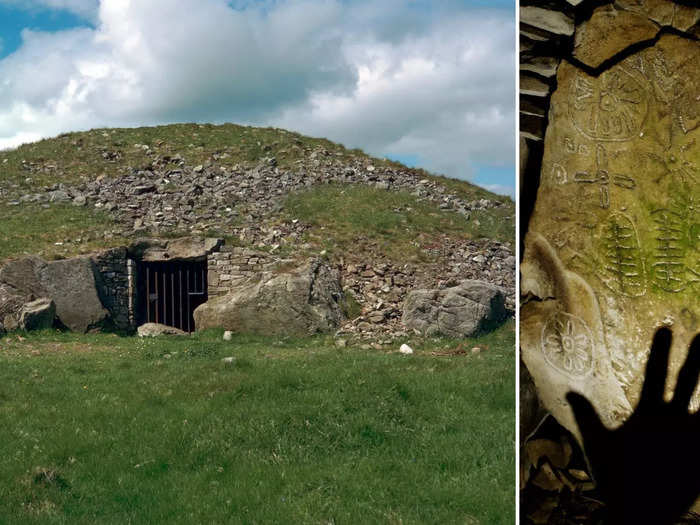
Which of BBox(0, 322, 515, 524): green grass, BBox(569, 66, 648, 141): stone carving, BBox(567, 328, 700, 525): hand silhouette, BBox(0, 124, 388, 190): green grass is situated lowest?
BBox(0, 322, 515, 524): green grass

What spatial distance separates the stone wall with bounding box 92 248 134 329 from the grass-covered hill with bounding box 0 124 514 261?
117 centimetres

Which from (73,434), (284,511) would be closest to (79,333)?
(73,434)

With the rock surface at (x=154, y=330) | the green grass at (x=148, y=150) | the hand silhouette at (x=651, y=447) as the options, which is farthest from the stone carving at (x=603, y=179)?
the green grass at (x=148, y=150)

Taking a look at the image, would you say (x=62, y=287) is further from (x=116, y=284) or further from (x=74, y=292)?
(x=116, y=284)

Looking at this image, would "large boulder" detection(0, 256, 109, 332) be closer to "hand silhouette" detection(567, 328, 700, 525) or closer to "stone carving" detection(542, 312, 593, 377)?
"stone carving" detection(542, 312, 593, 377)

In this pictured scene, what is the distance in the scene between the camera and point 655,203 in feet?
11.0

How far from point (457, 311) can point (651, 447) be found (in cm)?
1707

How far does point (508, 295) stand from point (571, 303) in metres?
20.6

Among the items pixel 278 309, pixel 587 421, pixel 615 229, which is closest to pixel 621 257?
pixel 615 229

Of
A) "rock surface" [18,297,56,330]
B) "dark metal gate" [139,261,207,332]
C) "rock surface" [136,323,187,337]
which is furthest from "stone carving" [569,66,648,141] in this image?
"dark metal gate" [139,261,207,332]

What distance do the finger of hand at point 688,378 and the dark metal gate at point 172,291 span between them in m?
22.9

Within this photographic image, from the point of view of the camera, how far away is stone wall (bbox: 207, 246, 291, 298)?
2412cm

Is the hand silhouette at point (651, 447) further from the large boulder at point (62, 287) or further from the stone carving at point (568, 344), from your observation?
the large boulder at point (62, 287)

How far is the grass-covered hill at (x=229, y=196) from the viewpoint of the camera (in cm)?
2655
